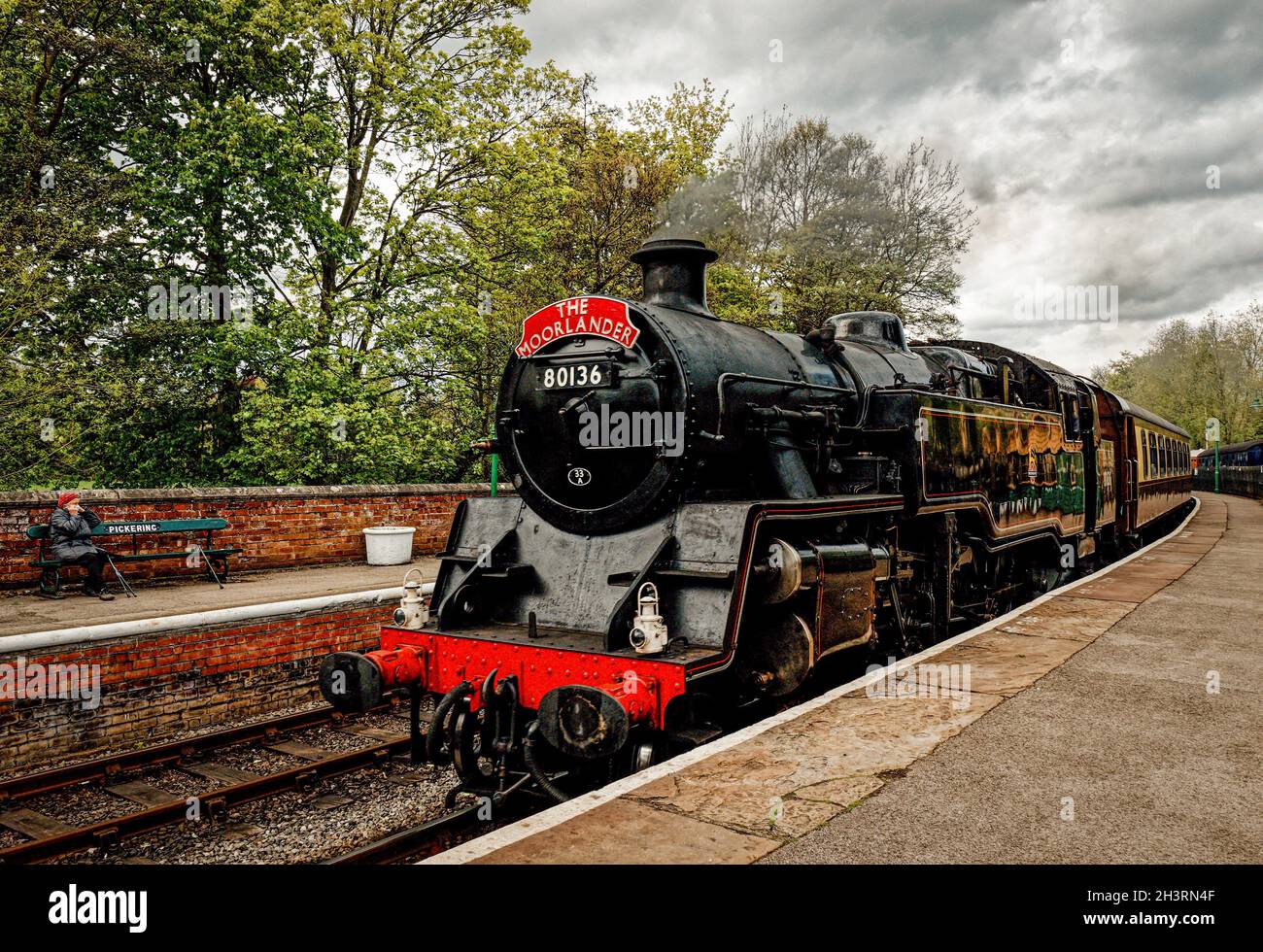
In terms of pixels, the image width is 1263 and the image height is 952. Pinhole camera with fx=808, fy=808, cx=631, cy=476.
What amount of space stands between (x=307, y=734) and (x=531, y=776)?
3.09 meters

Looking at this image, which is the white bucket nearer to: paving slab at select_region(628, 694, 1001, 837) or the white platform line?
the white platform line

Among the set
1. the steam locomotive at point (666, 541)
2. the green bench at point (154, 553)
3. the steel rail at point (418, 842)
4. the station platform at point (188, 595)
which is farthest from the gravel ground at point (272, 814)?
the green bench at point (154, 553)

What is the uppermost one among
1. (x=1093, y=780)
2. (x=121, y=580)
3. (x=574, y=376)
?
(x=574, y=376)

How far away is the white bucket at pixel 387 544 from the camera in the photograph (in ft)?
38.3

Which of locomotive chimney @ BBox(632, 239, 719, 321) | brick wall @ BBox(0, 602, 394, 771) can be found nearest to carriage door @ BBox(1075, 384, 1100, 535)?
locomotive chimney @ BBox(632, 239, 719, 321)

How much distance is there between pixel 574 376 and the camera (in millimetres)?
5113

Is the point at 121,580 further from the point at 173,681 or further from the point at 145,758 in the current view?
the point at 145,758

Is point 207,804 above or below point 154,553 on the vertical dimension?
below

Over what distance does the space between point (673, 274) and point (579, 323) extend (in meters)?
0.94

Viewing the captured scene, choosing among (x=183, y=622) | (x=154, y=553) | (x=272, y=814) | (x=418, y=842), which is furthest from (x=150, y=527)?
(x=418, y=842)

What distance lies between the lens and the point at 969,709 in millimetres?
4746

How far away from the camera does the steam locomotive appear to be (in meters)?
4.29

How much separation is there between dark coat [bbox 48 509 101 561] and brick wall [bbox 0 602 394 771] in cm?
248

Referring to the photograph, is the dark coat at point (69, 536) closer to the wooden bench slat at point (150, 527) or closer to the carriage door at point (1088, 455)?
the wooden bench slat at point (150, 527)
